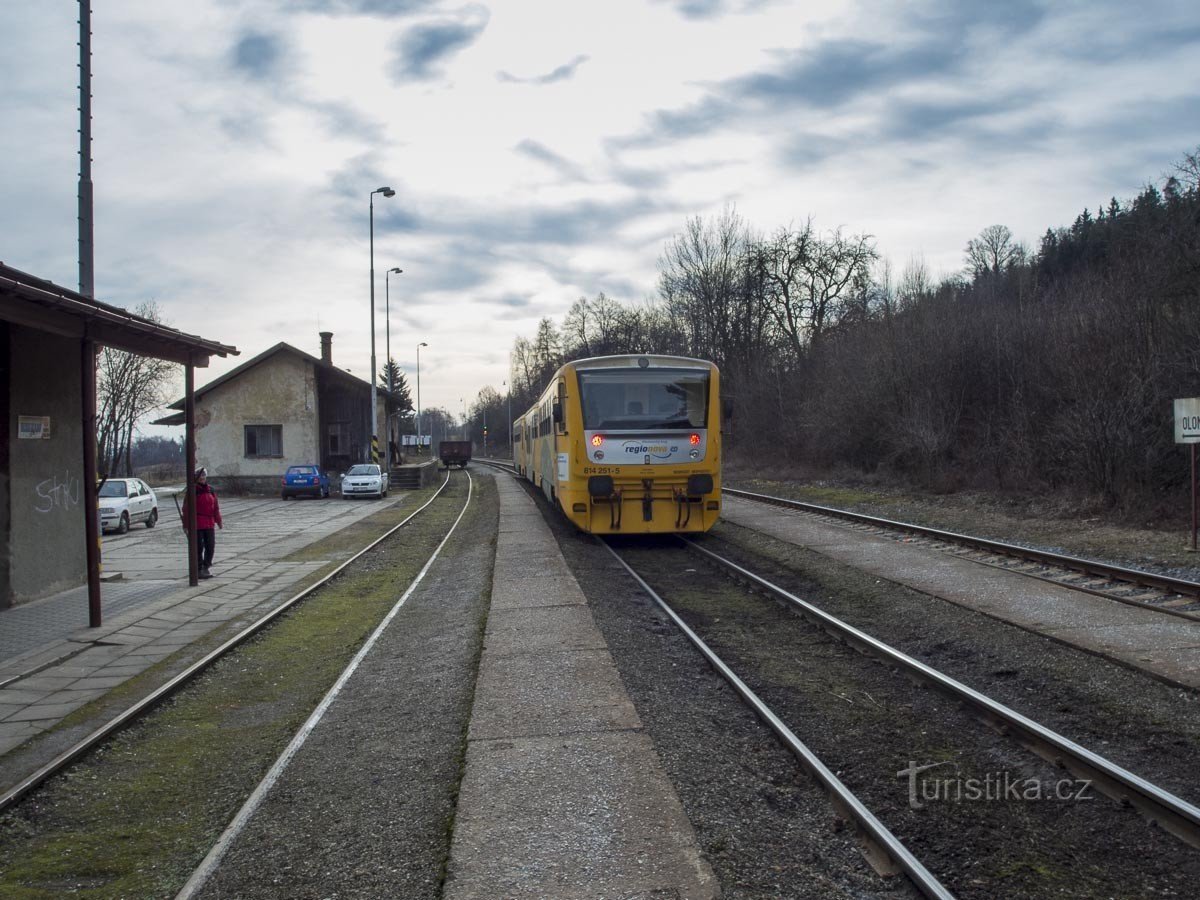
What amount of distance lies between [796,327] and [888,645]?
137 ft

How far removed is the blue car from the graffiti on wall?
76.6ft

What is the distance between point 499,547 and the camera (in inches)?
646

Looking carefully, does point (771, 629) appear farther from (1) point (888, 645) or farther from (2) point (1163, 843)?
(2) point (1163, 843)

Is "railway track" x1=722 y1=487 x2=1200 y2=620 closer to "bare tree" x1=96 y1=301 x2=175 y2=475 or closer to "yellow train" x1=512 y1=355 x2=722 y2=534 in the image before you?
"yellow train" x1=512 y1=355 x2=722 y2=534

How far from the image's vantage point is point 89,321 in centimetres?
990

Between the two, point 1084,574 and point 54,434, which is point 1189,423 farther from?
point 54,434

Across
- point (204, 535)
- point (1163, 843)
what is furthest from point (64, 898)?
point (204, 535)

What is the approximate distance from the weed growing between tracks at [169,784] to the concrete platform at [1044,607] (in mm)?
6282

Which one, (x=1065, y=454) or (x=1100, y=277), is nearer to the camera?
(x=1065, y=454)

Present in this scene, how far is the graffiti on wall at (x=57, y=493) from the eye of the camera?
37.5 feet

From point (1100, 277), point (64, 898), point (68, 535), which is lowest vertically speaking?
point (64, 898)

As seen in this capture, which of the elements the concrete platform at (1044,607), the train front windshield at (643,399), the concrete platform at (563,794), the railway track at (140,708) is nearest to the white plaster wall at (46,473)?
the railway track at (140,708)

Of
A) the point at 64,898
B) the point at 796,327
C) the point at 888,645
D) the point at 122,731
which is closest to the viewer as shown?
the point at 64,898

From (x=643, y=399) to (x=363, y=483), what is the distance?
21.8 meters
